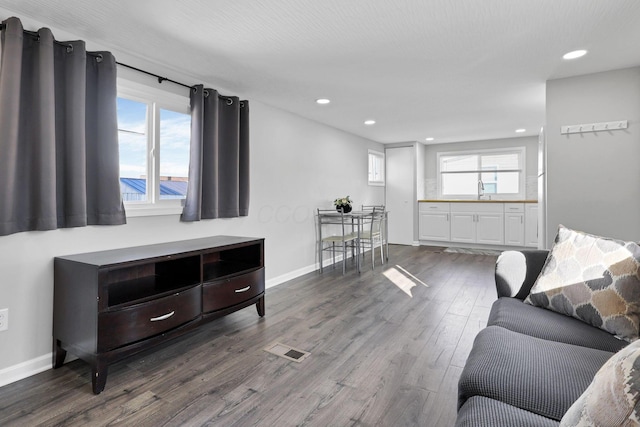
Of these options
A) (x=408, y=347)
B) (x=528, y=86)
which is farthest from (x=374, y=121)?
(x=408, y=347)

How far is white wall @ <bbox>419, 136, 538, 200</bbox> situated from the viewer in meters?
6.68

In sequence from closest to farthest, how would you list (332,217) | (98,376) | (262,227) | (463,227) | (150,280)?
1. (98,376)
2. (150,280)
3. (262,227)
4. (332,217)
5. (463,227)

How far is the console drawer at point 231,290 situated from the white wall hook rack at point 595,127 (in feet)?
→ 10.0

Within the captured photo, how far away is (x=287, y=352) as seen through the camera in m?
2.42

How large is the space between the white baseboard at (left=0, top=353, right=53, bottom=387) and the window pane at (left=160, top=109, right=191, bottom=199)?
1.38m

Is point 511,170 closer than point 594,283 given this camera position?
No

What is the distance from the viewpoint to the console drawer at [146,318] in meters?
1.97

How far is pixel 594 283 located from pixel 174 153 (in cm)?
310

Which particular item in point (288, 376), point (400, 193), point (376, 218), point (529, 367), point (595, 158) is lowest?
point (288, 376)

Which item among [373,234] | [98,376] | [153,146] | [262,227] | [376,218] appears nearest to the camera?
[98,376]

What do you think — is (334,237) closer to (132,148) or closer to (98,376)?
(132,148)

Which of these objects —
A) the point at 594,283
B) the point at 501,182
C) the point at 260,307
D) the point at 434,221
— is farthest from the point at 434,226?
the point at 594,283

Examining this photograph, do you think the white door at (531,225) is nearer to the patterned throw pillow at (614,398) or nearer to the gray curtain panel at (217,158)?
the gray curtain panel at (217,158)

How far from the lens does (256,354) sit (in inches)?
94.1
